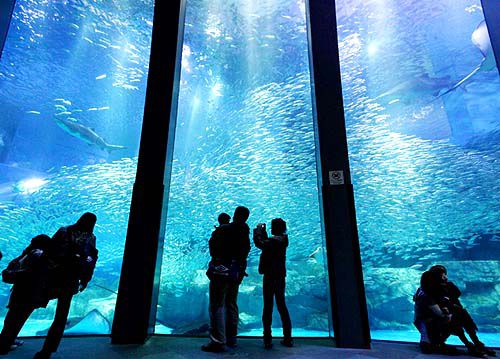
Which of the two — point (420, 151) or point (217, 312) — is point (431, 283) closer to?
point (217, 312)

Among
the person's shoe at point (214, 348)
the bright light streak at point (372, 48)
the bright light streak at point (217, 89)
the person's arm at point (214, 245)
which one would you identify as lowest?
the person's shoe at point (214, 348)

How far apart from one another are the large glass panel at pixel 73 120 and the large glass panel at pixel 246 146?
2132 millimetres

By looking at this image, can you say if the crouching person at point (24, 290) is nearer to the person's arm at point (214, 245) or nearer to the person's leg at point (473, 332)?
the person's arm at point (214, 245)

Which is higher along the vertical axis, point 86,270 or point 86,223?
point 86,223

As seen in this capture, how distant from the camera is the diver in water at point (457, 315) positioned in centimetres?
270

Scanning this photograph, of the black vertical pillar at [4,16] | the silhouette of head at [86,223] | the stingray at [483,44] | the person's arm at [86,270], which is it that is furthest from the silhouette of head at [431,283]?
the stingray at [483,44]

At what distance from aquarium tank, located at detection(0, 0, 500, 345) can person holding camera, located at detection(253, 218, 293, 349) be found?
211 inches

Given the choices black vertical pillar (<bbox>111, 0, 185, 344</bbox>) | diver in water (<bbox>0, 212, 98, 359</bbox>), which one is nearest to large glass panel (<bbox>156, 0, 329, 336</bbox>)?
black vertical pillar (<bbox>111, 0, 185, 344</bbox>)

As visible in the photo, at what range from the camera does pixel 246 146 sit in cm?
1098

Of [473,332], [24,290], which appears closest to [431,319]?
[473,332]

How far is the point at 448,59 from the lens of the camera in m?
11.3

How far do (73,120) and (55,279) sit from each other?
11.6 m

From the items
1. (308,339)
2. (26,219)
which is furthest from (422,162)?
(26,219)

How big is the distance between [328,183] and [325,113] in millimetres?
1041
